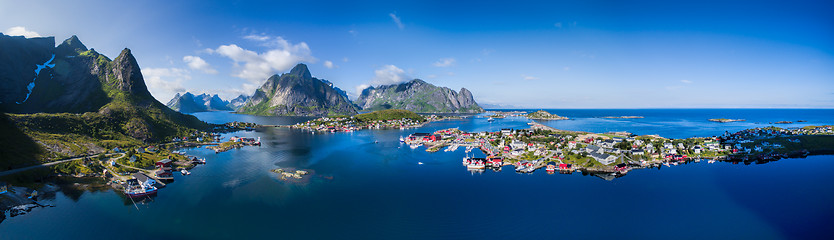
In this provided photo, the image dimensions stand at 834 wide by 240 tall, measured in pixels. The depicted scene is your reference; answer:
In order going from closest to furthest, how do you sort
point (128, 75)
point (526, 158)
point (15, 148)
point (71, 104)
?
point (15, 148) → point (526, 158) → point (71, 104) → point (128, 75)

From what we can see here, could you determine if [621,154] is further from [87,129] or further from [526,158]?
[87,129]

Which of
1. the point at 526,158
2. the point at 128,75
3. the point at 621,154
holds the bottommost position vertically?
the point at 526,158

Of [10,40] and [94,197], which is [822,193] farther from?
[10,40]

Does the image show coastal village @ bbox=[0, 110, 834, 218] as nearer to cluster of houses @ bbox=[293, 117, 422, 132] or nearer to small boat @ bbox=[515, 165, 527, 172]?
small boat @ bbox=[515, 165, 527, 172]

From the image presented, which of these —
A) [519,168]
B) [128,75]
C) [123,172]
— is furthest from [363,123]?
[519,168]

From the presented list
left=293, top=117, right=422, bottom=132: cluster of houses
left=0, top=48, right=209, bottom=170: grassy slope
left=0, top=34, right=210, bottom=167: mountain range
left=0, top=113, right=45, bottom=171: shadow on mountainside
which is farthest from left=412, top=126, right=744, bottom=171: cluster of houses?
left=0, top=34, right=210, bottom=167: mountain range

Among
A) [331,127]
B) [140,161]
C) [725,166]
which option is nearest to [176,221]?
[140,161]

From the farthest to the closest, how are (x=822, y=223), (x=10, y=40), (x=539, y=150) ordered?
(x=10, y=40) < (x=539, y=150) < (x=822, y=223)

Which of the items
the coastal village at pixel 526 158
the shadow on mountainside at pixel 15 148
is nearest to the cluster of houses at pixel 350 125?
the coastal village at pixel 526 158
